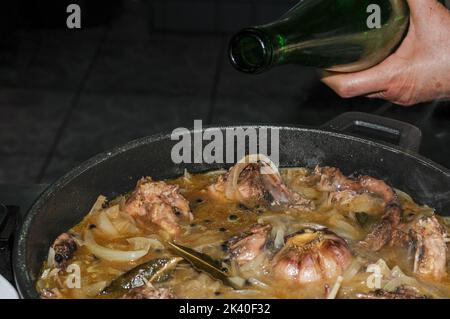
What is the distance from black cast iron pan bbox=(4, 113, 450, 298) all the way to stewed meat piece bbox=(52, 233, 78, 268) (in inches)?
1.5

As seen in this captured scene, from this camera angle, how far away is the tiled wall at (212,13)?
224 inches

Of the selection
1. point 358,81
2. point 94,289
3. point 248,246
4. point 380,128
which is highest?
point 358,81

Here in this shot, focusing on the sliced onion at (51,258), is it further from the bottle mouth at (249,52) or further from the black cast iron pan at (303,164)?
the bottle mouth at (249,52)

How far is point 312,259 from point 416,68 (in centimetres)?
93

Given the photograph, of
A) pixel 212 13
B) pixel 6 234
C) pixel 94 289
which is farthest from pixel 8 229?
pixel 212 13

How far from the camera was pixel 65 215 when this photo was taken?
2213mm

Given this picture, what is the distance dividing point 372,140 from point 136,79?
3.17m

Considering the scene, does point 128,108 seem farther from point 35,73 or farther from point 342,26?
point 342,26

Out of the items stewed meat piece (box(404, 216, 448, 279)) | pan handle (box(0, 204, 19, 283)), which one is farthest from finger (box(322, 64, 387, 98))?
pan handle (box(0, 204, 19, 283))

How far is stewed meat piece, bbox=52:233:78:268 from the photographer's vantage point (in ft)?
6.82

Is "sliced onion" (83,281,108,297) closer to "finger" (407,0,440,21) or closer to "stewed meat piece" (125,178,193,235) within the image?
"stewed meat piece" (125,178,193,235)

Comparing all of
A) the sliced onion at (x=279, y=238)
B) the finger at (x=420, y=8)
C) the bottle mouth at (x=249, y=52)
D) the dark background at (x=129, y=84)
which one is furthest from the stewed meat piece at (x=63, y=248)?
the dark background at (x=129, y=84)

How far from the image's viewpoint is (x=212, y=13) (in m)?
5.85

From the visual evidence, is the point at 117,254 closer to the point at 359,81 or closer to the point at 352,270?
the point at 352,270
